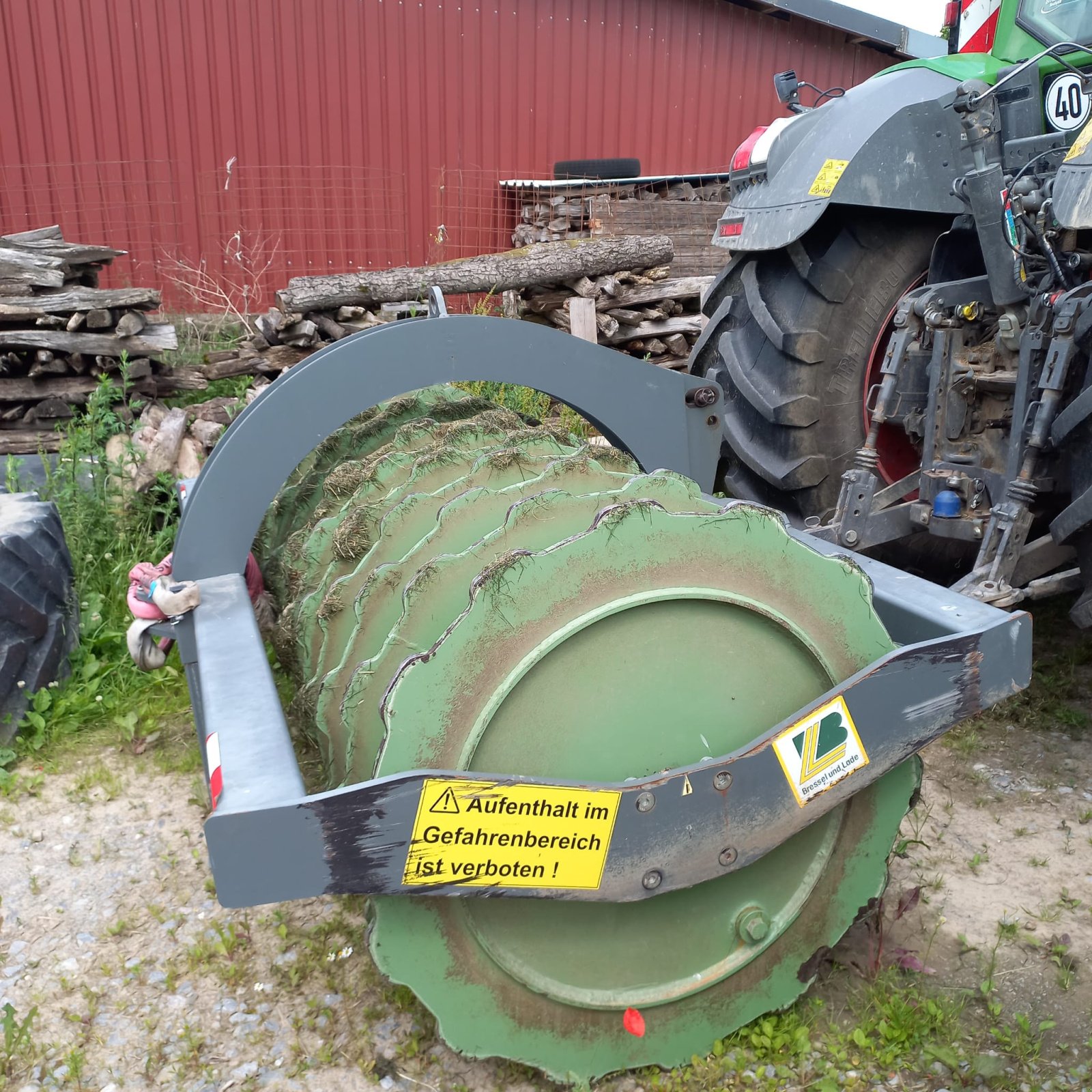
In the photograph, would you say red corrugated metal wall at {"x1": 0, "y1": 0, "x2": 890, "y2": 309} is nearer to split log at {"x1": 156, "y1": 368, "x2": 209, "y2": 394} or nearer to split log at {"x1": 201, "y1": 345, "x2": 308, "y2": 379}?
split log at {"x1": 201, "y1": 345, "x2": 308, "y2": 379}

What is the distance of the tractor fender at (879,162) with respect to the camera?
281cm

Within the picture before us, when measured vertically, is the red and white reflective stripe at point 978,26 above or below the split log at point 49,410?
above

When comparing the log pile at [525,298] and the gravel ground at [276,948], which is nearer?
the gravel ground at [276,948]

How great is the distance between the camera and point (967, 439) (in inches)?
110

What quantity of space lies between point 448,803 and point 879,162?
231cm

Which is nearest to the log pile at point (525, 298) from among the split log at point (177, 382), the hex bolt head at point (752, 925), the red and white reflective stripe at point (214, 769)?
the split log at point (177, 382)

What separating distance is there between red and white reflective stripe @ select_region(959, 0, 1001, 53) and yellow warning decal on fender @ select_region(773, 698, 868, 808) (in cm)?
280

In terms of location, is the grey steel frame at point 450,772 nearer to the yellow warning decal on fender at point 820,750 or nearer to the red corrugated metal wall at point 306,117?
the yellow warning decal on fender at point 820,750

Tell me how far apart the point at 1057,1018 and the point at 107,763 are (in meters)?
2.47

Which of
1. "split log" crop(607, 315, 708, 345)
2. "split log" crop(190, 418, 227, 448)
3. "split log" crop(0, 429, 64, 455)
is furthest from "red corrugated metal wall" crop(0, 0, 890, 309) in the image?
"split log" crop(190, 418, 227, 448)

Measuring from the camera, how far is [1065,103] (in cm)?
285

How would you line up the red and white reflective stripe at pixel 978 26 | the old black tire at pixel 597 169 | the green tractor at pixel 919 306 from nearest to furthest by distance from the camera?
the green tractor at pixel 919 306
the red and white reflective stripe at pixel 978 26
the old black tire at pixel 597 169

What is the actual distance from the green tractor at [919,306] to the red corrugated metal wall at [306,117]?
5.98m

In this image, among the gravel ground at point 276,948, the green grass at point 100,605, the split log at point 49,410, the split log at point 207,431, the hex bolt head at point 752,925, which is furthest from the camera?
the split log at point 49,410
